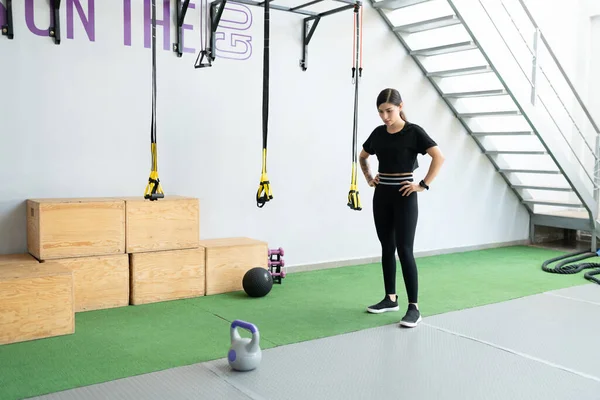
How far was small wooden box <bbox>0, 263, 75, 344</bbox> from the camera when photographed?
3465 millimetres

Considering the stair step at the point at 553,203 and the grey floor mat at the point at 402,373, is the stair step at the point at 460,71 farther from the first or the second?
the grey floor mat at the point at 402,373

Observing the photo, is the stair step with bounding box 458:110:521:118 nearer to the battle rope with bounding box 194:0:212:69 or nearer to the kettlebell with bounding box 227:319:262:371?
the battle rope with bounding box 194:0:212:69

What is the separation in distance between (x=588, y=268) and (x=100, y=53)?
5.01 meters

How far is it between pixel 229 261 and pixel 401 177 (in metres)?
1.64

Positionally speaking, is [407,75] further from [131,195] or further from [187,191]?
[131,195]

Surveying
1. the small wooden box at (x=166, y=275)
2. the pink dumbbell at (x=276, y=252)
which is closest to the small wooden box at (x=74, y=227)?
the small wooden box at (x=166, y=275)

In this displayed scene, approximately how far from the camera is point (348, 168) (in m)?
6.10

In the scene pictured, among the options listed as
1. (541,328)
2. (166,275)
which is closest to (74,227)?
(166,275)

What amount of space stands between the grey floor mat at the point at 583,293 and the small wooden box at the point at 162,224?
3.05 m

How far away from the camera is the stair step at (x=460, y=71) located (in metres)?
5.98

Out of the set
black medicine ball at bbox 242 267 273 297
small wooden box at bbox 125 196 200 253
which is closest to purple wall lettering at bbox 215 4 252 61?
small wooden box at bbox 125 196 200 253

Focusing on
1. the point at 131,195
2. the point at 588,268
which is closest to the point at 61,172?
the point at 131,195

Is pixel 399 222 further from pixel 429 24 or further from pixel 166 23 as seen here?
pixel 429 24

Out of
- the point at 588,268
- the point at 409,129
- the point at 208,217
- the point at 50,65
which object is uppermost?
the point at 50,65
